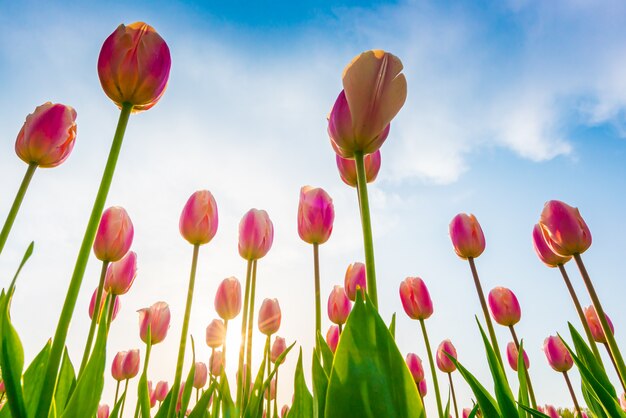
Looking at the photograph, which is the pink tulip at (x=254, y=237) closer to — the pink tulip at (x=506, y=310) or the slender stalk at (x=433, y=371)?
the slender stalk at (x=433, y=371)

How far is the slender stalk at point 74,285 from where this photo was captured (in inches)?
33.0

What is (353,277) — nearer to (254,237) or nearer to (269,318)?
(254,237)

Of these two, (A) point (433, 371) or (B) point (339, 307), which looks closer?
(A) point (433, 371)

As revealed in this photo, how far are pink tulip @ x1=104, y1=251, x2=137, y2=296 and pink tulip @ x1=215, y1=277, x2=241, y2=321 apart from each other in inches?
31.1

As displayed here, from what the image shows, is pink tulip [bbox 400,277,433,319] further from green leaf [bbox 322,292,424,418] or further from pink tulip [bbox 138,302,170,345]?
green leaf [bbox 322,292,424,418]

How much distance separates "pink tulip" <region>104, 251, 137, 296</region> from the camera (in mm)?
2109

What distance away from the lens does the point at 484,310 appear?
205 centimetres

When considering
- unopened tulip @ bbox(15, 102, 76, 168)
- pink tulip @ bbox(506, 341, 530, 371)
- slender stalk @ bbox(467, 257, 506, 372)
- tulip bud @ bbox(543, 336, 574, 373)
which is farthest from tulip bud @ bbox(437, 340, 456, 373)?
unopened tulip @ bbox(15, 102, 76, 168)

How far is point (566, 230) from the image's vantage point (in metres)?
2.08

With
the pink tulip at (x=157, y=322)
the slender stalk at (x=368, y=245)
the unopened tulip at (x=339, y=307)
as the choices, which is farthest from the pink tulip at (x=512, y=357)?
the slender stalk at (x=368, y=245)

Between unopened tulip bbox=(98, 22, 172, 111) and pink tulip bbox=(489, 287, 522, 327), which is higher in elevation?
unopened tulip bbox=(98, 22, 172, 111)

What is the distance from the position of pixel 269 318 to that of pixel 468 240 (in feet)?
5.31

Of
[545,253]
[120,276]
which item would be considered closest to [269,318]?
[120,276]

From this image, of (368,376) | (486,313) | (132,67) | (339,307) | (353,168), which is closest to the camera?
(368,376)
